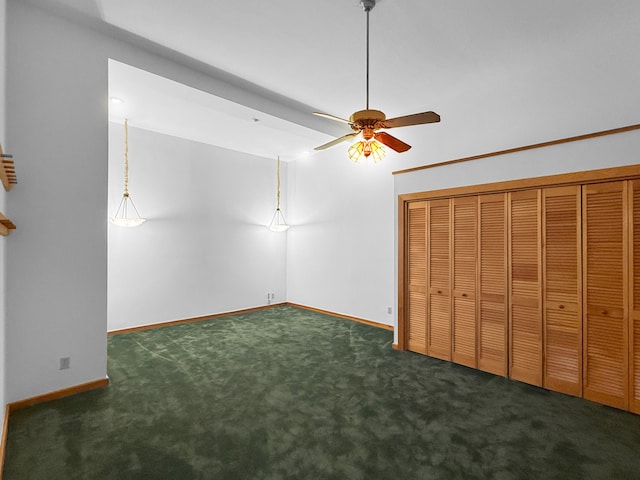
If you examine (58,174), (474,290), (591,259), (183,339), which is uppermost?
(58,174)

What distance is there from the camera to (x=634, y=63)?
289cm

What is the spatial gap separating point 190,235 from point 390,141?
4.24 metres

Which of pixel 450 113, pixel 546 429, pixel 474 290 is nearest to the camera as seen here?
pixel 546 429

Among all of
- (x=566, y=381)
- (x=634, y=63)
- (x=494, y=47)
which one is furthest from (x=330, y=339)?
(x=634, y=63)

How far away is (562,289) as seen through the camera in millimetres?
3156

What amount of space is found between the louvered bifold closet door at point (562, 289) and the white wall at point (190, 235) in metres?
5.00

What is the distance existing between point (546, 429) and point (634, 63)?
123 inches

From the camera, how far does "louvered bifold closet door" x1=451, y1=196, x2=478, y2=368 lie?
375cm

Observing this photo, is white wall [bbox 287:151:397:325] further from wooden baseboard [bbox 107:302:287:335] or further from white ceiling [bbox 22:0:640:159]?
white ceiling [bbox 22:0:640:159]

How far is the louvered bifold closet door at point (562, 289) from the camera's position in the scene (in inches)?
121

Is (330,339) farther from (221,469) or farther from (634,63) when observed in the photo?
(634,63)

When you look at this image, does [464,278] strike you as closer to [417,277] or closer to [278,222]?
[417,277]

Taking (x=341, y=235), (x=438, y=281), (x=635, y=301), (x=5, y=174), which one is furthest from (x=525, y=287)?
(x=5, y=174)

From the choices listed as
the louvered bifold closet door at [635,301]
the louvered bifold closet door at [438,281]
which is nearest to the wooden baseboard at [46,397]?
the louvered bifold closet door at [438,281]
